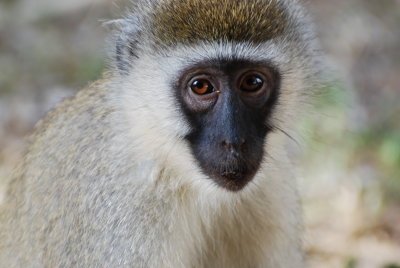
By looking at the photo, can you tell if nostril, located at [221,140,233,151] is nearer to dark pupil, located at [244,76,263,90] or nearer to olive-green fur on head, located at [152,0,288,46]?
dark pupil, located at [244,76,263,90]

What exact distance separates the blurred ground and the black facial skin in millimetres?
706

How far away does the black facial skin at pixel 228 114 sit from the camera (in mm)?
3518

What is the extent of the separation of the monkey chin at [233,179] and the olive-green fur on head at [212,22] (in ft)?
2.12

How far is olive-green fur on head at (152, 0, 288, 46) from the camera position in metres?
3.73

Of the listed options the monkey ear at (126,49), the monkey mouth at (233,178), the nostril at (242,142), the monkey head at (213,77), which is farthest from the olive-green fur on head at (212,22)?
the monkey mouth at (233,178)

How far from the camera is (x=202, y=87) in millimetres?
3670

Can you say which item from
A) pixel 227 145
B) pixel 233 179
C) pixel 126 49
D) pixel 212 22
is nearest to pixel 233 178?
pixel 233 179

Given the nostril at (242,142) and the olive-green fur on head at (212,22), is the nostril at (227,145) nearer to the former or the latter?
the nostril at (242,142)

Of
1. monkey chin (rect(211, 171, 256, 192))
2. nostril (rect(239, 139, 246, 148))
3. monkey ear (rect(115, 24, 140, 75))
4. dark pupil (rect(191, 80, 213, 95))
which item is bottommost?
monkey chin (rect(211, 171, 256, 192))

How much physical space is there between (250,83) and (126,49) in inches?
26.9

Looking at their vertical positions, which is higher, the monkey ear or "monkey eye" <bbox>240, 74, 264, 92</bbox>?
the monkey ear

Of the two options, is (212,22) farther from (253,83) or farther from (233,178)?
(233,178)

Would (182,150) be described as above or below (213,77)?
below

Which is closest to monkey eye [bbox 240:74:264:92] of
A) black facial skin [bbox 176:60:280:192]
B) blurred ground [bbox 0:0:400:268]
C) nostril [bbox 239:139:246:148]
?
black facial skin [bbox 176:60:280:192]
